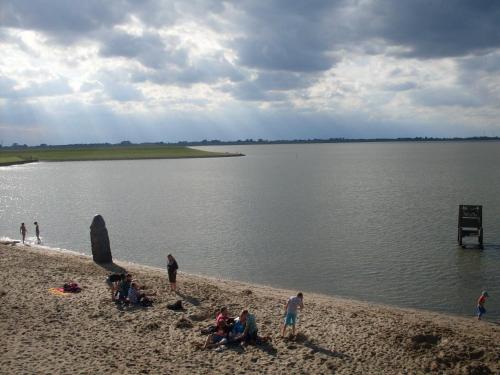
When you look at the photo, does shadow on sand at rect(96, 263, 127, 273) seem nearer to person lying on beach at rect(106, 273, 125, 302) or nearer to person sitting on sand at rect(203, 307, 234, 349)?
person lying on beach at rect(106, 273, 125, 302)

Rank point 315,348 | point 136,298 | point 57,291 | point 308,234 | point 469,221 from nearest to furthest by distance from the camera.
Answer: point 315,348 < point 136,298 < point 57,291 < point 469,221 < point 308,234

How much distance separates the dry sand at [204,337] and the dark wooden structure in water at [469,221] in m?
13.9

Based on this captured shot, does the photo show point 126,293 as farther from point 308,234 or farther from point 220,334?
point 308,234

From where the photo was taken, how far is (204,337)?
550 inches

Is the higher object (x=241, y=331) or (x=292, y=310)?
(x=292, y=310)

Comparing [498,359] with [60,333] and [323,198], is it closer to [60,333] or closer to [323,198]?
[60,333]

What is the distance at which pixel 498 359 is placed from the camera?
1233cm

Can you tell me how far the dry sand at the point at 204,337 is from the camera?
39.8ft

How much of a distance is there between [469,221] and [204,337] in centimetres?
2313

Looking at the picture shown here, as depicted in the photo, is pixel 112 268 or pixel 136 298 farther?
pixel 112 268

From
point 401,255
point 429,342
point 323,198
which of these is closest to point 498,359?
point 429,342

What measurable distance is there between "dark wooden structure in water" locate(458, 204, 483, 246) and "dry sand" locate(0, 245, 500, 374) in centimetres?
1387

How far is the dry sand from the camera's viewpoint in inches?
477

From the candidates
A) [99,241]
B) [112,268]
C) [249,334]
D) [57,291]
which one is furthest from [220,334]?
[99,241]
